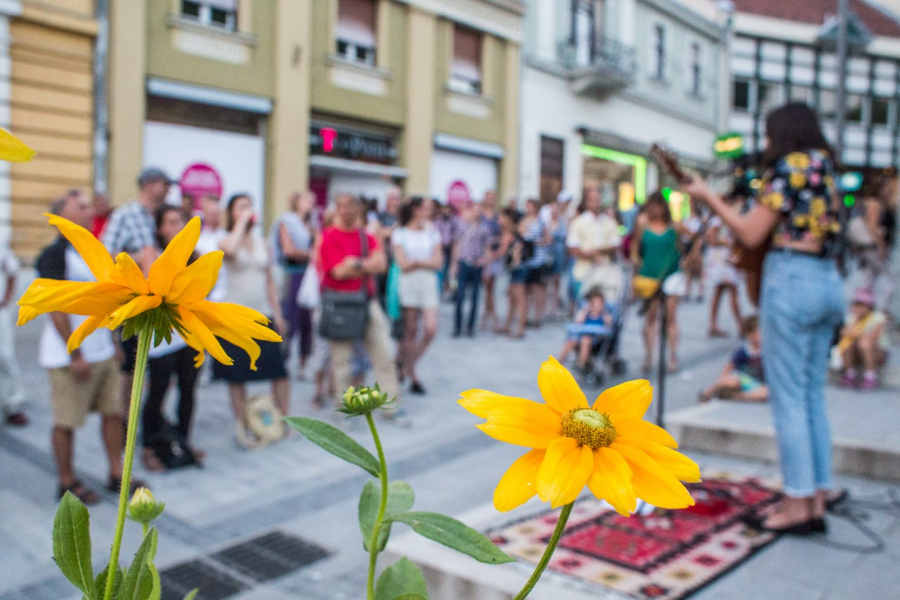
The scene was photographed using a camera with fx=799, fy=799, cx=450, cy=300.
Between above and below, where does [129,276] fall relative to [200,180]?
below

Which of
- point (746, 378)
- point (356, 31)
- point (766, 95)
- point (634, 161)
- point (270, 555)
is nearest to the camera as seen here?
point (270, 555)

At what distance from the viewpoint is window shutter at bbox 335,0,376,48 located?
1673 centimetres

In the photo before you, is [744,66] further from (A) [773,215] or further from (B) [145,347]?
(B) [145,347]

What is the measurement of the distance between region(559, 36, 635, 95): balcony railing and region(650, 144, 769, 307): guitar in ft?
64.9

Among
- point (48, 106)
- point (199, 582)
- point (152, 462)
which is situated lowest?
point (199, 582)

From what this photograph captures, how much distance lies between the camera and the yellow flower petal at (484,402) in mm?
793

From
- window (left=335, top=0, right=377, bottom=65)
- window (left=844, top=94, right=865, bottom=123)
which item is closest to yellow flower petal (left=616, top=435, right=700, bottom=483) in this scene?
window (left=335, top=0, right=377, bottom=65)

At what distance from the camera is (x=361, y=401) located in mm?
849

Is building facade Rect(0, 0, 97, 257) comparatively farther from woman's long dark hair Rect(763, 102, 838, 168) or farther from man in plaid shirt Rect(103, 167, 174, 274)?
woman's long dark hair Rect(763, 102, 838, 168)

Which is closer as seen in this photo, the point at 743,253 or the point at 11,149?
the point at 11,149

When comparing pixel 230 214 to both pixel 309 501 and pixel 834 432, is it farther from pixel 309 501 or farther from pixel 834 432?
pixel 834 432

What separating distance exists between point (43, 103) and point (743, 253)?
11244mm

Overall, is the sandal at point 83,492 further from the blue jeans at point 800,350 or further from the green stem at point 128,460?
the green stem at point 128,460

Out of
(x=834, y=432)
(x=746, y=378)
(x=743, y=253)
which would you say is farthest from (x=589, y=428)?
(x=746, y=378)
